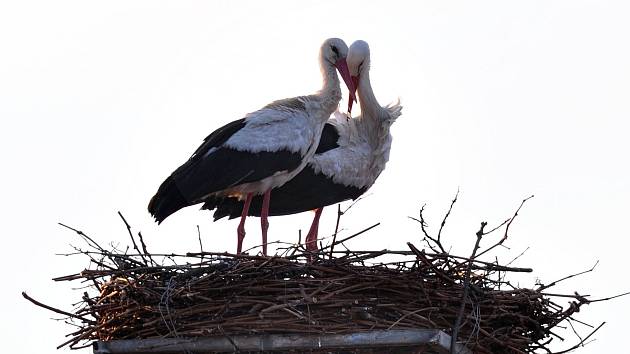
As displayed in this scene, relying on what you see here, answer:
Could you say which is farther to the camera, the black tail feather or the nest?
the black tail feather

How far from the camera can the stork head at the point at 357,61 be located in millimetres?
10617

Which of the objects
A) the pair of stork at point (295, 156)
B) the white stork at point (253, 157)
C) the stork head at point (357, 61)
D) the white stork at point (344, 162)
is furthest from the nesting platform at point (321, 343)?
the stork head at point (357, 61)

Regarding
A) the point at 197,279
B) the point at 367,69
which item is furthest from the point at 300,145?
the point at 197,279

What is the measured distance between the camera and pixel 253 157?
9.75m

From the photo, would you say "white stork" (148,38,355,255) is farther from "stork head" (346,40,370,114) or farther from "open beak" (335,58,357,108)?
"stork head" (346,40,370,114)

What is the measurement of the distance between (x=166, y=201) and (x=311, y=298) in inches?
89.8

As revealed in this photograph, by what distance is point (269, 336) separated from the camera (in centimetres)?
740

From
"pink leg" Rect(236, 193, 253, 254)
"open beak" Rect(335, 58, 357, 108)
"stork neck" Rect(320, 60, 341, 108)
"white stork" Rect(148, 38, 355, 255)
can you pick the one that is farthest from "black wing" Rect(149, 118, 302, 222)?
"open beak" Rect(335, 58, 357, 108)

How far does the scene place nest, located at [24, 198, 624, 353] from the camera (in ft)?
24.5

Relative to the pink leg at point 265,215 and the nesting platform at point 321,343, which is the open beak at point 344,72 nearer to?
the pink leg at point 265,215

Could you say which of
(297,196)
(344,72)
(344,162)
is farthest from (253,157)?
(344,72)

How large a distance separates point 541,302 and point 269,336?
156cm

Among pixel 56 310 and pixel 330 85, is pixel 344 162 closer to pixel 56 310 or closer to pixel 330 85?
pixel 330 85

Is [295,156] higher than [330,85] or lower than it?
lower
